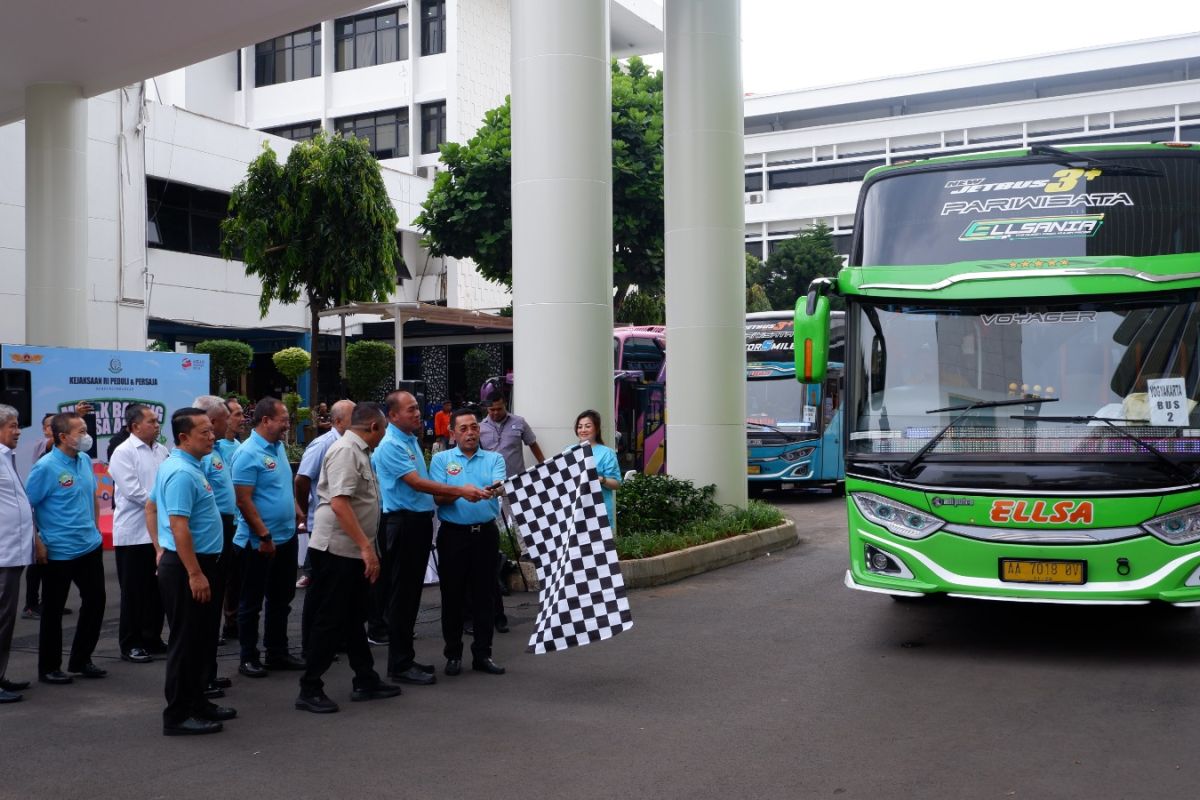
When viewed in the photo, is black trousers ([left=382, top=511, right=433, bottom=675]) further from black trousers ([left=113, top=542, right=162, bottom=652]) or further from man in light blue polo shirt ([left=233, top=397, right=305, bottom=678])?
black trousers ([left=113, top=542, right=162, bottom=652])

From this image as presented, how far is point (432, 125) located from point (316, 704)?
1498 inches

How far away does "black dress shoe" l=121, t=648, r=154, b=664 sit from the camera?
8578 millimetres

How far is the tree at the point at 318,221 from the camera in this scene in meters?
24.9

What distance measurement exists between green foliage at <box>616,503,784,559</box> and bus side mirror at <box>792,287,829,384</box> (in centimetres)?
276

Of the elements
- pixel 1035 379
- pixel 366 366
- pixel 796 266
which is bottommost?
pixel 1035 379

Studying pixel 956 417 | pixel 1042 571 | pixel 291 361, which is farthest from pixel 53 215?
pixel 1042 571

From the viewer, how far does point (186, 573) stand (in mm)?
6590

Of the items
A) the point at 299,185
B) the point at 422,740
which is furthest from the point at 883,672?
the point at 299,185

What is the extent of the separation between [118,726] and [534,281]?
6.60 meters

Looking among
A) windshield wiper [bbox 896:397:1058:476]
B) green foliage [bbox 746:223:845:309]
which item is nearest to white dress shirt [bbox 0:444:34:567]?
windshield wiper [bbox 896:397:1058:476]

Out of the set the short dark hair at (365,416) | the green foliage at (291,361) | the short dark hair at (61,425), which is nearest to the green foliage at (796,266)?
the green foliage at (291,361)

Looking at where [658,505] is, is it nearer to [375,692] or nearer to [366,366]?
[375,692]

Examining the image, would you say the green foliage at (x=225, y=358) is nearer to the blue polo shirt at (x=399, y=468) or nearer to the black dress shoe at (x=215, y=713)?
the blue polo shirt at (x=399, y=468)

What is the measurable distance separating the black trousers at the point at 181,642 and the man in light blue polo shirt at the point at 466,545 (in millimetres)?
1791
